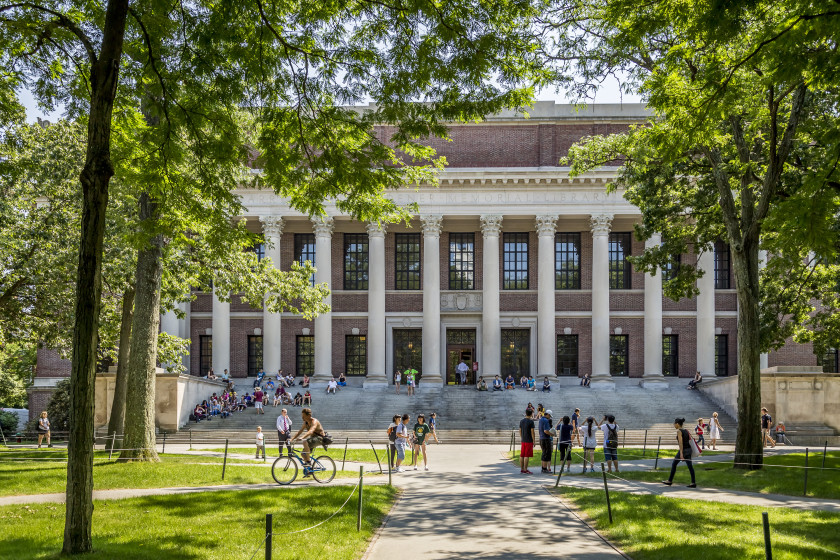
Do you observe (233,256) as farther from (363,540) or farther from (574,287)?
(574,287)

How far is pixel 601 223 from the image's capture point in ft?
157

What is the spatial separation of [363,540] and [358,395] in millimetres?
33646

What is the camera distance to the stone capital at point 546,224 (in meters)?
48.1

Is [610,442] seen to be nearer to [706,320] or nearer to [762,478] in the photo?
[762,478]

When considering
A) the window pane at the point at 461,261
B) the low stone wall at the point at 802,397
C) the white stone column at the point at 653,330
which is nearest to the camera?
the low stone wall at the point at 802,397

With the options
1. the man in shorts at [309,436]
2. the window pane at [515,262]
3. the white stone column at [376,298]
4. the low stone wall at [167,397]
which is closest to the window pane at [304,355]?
the white stone column at [376,298]

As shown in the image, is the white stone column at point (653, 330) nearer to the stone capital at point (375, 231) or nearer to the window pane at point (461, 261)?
the window pane at point (461, 261)

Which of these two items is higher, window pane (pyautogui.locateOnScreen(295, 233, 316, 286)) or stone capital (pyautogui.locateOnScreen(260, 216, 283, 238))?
stone capital (pyautogui.locateOnScreen(260, 216, 283, 238))

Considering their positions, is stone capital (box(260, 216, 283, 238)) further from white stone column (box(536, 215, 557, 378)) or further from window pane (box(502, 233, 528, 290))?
white stone column (box(536, 215, 557, 378))

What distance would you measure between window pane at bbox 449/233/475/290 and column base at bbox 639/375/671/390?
11.7 m

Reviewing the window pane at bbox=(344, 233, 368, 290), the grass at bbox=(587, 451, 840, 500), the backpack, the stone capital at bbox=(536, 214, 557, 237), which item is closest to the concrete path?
the backpack

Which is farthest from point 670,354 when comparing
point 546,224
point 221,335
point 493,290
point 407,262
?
point 221,335

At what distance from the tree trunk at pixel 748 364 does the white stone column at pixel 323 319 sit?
28.9 meters

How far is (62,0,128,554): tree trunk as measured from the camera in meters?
9.78
